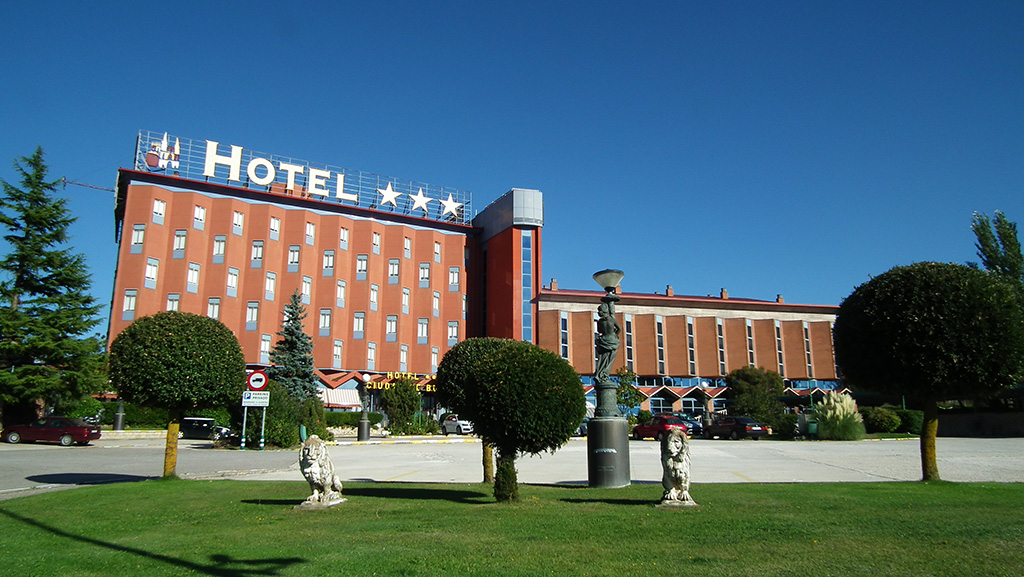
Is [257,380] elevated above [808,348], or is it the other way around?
[808,348]

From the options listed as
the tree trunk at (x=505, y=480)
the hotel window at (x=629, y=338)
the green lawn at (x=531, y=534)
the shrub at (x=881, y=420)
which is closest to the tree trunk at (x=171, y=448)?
the green lawn at (x=531, y=534)

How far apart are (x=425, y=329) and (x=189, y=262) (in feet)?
68.4

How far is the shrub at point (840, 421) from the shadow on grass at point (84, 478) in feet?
95.8

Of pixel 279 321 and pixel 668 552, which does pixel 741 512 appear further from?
pixel 279 321

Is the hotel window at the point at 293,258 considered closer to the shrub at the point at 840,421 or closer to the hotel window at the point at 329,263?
the hotel window at the point at 329,263

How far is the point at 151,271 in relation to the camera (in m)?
50.9

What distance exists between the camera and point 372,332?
195 ft

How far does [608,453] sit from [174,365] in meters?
8.83

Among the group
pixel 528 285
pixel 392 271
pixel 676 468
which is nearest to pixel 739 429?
pixel 528 285

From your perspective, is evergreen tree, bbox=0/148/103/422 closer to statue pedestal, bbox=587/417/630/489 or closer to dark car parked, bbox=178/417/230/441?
dark car parked, bbox=178/417/230/441

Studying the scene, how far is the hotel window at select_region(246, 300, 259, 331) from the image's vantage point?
2135 inches

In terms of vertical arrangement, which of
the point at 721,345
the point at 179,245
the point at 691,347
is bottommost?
the point at 691,347

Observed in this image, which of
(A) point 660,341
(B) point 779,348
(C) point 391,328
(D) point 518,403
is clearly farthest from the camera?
(B) point 779,348

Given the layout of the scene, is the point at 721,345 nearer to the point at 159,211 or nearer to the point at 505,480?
the point at 159,211
